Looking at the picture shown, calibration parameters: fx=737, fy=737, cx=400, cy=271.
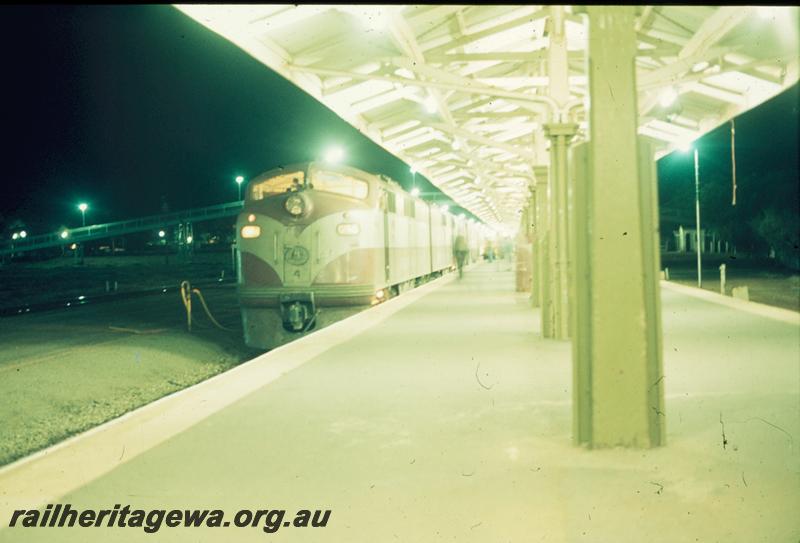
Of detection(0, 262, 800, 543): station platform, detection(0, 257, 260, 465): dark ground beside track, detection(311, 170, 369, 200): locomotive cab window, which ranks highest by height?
detection(311, 170, 369, 200): locomotive cab window

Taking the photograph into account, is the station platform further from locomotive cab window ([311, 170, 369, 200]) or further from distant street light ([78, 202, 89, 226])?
distant street light ([78, 202, 89, 226])

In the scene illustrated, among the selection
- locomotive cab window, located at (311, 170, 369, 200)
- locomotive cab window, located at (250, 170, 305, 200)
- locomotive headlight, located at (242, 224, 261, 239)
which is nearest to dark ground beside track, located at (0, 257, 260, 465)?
locomotive headlight, located at (242, 224, 261, 239)

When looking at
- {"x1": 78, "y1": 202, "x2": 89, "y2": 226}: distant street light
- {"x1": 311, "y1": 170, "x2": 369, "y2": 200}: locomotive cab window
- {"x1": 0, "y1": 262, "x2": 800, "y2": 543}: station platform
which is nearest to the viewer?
{"x1": 0, "y1": 262, "x2": 800, "y2": 543}: station platform

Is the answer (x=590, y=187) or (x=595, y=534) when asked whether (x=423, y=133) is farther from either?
(x=595, y=534)

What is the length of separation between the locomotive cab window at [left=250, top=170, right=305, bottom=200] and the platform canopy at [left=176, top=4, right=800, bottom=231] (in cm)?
170

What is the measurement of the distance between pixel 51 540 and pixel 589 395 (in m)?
3.30

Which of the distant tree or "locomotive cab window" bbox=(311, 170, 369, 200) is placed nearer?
"locomotive cab window" bbox=(311, 170, 369, 200)

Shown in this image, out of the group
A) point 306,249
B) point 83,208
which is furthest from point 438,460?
point 83,208

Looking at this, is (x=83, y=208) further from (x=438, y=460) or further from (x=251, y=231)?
(x=438, y=460)

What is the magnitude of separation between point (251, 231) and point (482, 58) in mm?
5638

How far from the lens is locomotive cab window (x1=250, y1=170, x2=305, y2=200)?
584 inches

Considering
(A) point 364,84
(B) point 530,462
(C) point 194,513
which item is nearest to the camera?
(C) point 194,513

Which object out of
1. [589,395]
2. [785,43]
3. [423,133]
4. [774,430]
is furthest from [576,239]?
[423,133]

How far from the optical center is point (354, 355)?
9.41 m
